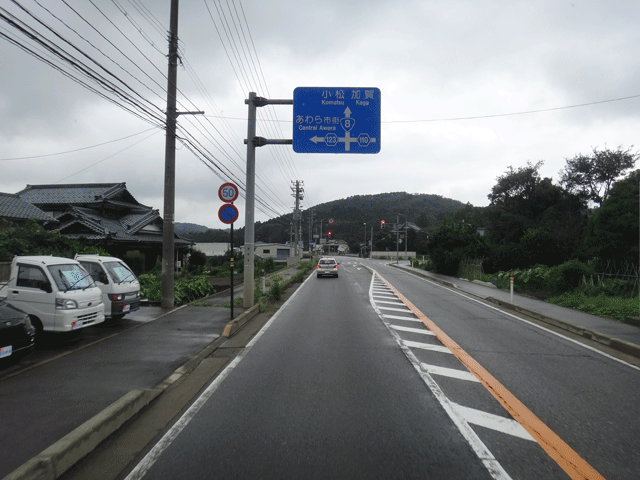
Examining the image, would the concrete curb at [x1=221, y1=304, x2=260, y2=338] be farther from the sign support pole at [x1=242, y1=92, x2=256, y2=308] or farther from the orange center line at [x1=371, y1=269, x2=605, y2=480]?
the orange center line at [x1=371, y1=269, x2=605, y2=480]

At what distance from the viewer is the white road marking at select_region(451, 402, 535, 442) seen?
4.19 m

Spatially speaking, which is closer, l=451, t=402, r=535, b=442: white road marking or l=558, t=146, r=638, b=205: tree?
l=451, t=402, r=535, b=442: white road marking

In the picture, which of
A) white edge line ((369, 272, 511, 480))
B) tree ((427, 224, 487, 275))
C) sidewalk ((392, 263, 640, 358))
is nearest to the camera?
white edge line ((369, 272, 511, 480))

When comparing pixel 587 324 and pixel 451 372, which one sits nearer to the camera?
pixel 451 372

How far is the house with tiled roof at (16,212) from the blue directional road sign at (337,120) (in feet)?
47.5

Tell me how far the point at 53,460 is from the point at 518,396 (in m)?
5.14

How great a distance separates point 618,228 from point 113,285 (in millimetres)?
23831

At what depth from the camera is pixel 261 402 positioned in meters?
4.99

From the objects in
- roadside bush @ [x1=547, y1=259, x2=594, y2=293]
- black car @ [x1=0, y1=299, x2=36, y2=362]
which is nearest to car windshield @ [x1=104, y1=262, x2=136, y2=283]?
black car @ [x1=0, y1=299, x2=36, y2=362]

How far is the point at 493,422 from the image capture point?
14.6 ft

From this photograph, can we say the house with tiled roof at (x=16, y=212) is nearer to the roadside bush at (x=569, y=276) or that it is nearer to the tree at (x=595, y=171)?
the roadside bush at (x=569, y=276)

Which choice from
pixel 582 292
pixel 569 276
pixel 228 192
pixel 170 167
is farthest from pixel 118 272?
pixel 569 276

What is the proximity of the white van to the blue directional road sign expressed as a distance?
5.87 metres

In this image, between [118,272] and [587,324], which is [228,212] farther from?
[587,324]
